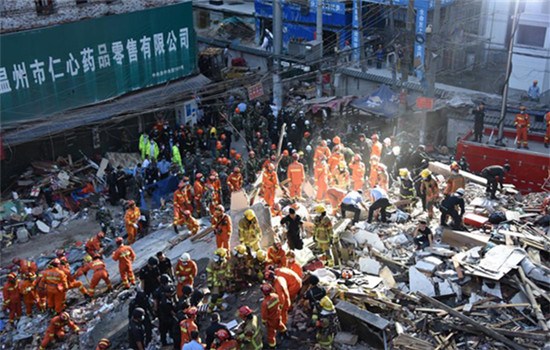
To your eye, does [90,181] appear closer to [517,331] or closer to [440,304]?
[440,304]

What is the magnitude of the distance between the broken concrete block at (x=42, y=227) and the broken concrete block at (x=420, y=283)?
12233mm

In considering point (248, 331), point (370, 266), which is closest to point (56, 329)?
point (248, 331)

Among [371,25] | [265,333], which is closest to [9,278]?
[265,333]

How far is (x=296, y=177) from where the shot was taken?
64.3 ft

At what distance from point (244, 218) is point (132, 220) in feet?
14.2

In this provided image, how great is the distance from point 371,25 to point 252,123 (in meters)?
11.0

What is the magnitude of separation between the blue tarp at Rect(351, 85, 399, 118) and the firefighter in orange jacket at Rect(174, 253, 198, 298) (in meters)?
14.1

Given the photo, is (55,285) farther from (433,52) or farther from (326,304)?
(433,52)

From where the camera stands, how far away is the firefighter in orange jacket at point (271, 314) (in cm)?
1228

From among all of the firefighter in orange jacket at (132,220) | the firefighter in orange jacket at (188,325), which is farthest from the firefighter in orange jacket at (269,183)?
the firefighter in orange jacket at (188,325)

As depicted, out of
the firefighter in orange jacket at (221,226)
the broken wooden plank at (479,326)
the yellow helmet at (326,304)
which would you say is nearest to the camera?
the broken wooden plank at (479,326)

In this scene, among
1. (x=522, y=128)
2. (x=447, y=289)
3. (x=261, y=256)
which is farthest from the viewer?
(x=522, y=128)

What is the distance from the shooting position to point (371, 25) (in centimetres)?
3284

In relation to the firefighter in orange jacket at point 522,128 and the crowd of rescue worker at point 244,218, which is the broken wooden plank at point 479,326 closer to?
the crowd of rescue worker at point 244,218
